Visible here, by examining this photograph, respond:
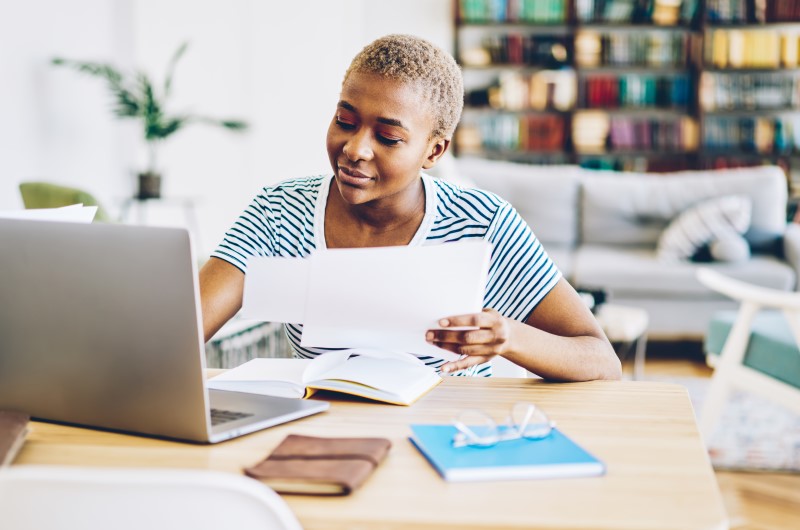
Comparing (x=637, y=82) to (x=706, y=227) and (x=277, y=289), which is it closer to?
(x=706, y=227)

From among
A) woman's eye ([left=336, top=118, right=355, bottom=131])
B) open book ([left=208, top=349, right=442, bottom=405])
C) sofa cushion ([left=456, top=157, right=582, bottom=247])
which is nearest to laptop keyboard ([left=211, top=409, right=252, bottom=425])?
open book ([left=208, top=349, right=442, bottom=405])

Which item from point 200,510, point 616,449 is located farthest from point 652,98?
point 200,510

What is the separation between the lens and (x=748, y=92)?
17.9 ft

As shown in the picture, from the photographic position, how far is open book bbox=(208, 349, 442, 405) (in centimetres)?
102

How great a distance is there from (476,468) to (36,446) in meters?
0.46

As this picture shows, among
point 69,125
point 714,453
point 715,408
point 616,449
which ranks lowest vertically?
point 714,453

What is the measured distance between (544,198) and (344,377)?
3.41 m

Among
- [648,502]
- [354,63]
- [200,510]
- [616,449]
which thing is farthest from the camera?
[354,63]

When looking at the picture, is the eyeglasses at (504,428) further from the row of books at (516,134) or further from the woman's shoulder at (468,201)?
the row of books at (516,134)

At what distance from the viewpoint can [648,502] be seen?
2.36 ft

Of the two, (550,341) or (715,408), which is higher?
(550,341)

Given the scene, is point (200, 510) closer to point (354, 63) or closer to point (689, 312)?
point (354, 63)

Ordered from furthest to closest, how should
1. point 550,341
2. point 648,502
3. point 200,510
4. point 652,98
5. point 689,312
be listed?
point 652,98 < point 689,312 < point 550,341 < point 648,502 < point 200,510

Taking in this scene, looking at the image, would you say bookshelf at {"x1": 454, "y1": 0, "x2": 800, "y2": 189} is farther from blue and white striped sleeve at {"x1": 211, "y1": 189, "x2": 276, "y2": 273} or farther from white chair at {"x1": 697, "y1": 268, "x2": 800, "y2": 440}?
blue and white striped sleeve at {"x1": 211, "y1": 189, "x2": 276, "y2": 273}
